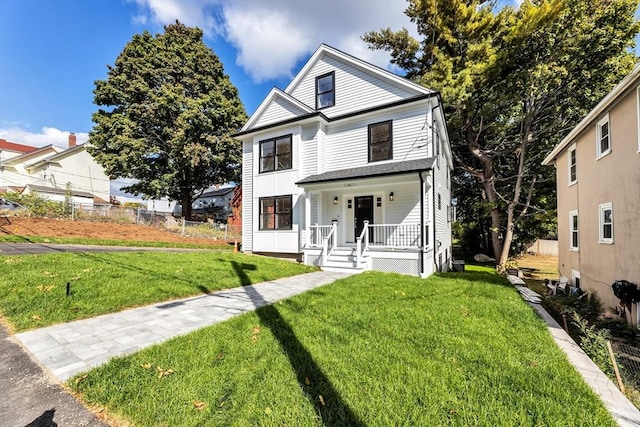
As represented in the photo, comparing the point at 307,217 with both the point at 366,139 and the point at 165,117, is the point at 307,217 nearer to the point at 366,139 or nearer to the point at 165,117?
the point at 366,139

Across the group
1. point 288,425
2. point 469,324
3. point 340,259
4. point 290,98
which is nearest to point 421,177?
point 340,259

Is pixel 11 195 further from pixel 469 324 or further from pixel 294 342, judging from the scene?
pixel 469 324

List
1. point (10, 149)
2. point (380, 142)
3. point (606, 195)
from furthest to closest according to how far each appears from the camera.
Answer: point (10, 149)
point (380, 142)
point (606, 195)

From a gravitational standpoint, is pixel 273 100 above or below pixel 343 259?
above

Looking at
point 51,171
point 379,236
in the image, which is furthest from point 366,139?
point 51,171

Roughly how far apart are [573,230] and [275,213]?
1220cm

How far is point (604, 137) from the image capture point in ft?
27.1

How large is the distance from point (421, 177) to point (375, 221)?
298cm

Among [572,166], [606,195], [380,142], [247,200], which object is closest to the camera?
[606,195]

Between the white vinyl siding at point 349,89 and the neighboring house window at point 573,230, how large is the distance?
7.83 metres

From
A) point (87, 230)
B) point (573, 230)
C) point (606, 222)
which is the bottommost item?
point (87, 230)

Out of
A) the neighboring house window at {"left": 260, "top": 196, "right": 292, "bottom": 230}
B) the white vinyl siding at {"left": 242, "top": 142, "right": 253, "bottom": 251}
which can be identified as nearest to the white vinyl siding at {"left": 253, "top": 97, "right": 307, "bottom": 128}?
the white vinyl siding at {"left": 242, "top": 142, "right": 253, "bottom": 251}

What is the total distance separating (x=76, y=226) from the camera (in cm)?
1413

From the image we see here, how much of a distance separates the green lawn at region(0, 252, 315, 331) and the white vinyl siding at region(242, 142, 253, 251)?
4.23 meters
